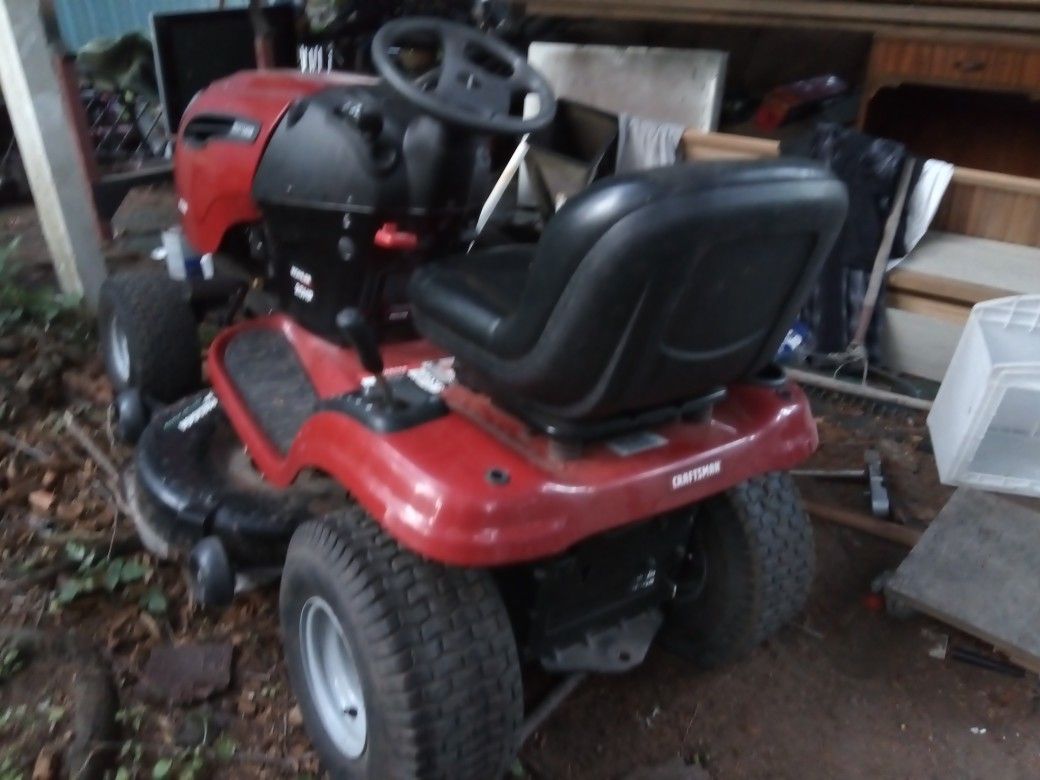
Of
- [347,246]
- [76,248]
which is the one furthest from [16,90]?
[347,246]

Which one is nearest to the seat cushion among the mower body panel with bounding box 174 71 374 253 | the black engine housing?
the black engine housing

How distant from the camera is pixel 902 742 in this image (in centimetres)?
169

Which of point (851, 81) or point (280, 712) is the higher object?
point (851, 81)

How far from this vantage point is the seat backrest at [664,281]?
40.0 inches

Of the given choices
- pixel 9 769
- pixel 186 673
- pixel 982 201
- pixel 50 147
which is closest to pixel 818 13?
pixel 982 201

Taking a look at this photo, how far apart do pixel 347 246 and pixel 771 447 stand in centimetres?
94

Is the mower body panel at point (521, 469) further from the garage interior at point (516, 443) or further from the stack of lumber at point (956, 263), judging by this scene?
the stack of lumber at point (956, 263)

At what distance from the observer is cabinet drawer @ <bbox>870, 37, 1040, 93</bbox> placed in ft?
10.3

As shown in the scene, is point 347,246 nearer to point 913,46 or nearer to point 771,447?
point 771,447

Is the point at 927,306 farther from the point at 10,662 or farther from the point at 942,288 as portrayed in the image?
the point at 10,662

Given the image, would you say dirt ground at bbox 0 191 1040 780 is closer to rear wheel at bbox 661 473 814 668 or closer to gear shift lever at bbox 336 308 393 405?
rear wheel at bbox 661 473 814 668

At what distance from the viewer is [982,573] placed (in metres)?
1.96

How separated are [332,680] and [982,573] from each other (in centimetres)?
143

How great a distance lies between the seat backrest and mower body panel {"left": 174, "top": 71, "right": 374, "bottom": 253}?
1.02 metres
